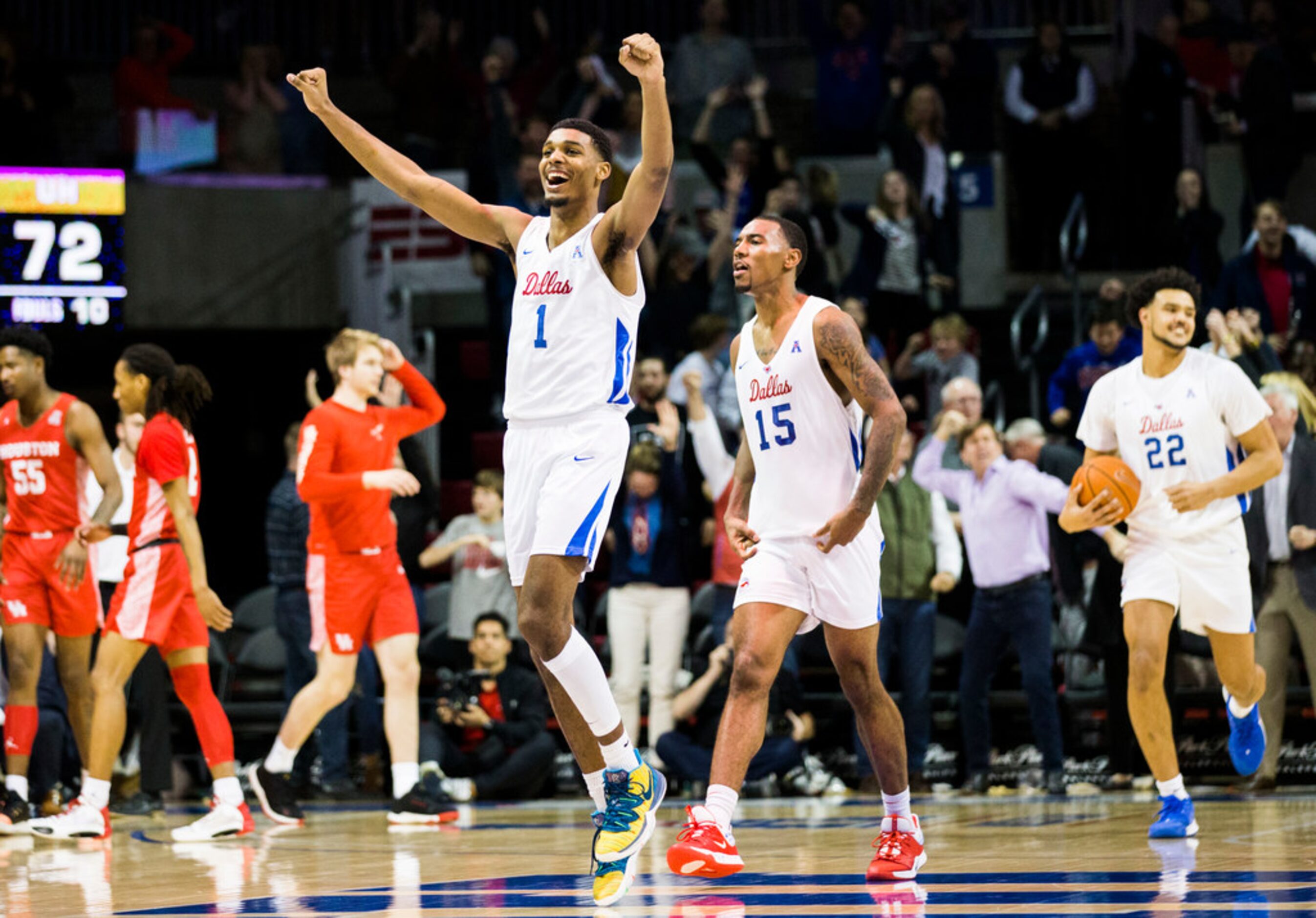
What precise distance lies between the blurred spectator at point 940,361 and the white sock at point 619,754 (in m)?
7.49

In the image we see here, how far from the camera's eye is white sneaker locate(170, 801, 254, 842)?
8742 millimetres

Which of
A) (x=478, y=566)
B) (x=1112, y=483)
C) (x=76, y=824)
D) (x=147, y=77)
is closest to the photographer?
(x=1112, y=483)

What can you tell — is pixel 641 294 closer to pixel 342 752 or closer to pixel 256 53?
pixel 342 752

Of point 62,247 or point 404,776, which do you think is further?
point 62,247

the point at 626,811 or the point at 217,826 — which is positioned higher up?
the point at 626,811

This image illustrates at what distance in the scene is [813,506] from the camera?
6.62m

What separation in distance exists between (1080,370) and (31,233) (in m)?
8.24

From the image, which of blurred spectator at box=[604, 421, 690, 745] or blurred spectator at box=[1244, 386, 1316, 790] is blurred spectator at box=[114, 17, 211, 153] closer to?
blurred spectator at box=[604, 421, 690, 745]

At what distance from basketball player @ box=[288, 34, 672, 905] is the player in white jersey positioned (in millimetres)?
492

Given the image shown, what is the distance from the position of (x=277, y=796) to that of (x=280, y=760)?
0.19 m

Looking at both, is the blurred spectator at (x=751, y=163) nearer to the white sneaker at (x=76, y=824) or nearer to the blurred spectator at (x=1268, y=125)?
the blurred spectator at (x=1268, y=125)

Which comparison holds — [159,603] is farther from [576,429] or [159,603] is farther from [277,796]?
[576,429]

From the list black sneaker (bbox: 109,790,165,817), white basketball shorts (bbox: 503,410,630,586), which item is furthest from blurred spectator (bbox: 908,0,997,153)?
white basketball shorts (bbox: 503,410,630,586)

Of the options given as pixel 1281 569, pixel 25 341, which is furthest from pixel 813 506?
pixel 1281 569
